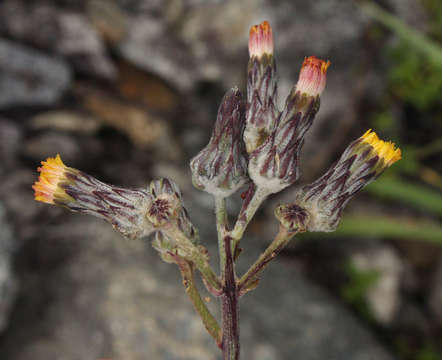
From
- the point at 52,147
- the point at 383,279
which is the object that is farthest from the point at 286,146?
the point at 383,279

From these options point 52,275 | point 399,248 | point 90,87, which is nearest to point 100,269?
point 52,275

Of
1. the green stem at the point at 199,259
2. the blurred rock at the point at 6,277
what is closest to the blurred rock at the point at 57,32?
the blurred rock at the point at 6,277

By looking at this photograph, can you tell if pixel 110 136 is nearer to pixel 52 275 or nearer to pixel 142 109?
pixel 142 109

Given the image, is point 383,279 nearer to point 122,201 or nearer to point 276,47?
point 276,47

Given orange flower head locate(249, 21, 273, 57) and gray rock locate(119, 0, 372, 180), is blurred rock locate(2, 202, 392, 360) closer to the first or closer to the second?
gray rock locate(119, 0, 372, 180)

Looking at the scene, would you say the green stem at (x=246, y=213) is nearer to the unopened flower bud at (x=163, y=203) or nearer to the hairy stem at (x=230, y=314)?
the hairy stem at (x=230, y=314)
